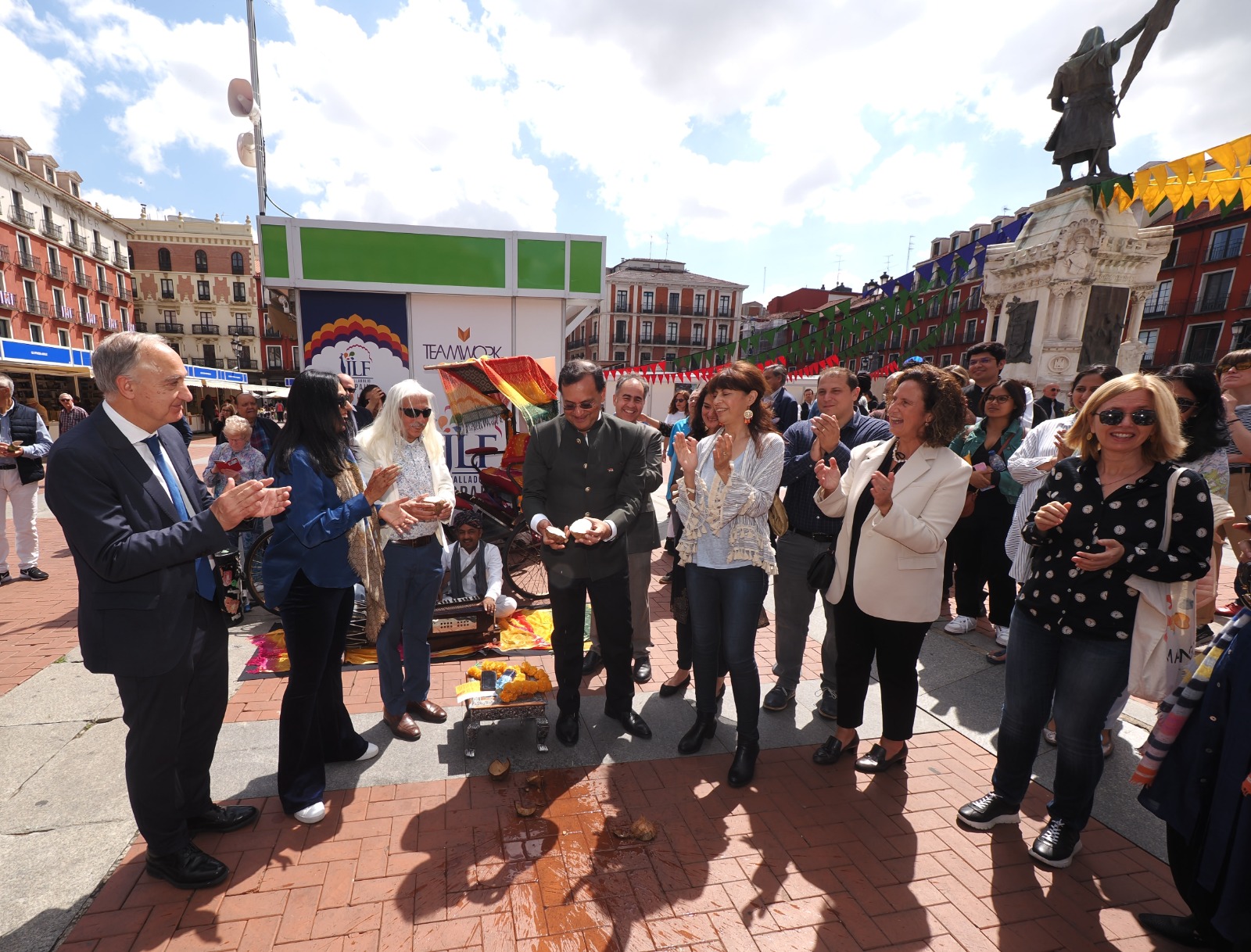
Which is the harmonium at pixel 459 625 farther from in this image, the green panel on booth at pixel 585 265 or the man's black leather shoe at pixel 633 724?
the green panel on booth at pixel 585 265

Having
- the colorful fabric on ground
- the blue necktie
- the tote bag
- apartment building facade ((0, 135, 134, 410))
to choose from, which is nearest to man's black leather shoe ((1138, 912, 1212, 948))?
the colorful fabric on ground

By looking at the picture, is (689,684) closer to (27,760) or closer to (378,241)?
(27,760)

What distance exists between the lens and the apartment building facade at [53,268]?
1123 inches

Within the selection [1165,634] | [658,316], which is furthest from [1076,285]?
[658,316]

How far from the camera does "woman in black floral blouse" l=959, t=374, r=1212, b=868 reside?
2244mm

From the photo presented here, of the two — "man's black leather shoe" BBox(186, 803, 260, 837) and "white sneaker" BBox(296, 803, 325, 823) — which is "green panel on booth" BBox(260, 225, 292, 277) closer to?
"man's black leather shoe" BBox(186, 803, 260, 837)

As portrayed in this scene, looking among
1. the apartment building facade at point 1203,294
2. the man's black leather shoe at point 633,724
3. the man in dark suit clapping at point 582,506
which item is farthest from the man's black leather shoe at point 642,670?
the apartment building facade at point 1203,294

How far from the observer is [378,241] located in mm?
6988

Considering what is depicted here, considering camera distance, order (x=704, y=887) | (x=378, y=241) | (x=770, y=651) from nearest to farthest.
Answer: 1. (x=704, y=887)
2. (x=770, y=651)
3. (x=378, y=241)

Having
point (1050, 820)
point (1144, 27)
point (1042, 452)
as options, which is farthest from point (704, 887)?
point (1144, 27)

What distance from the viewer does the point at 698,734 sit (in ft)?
11.0

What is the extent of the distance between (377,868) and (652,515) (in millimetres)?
2558

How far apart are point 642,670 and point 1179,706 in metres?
2.97

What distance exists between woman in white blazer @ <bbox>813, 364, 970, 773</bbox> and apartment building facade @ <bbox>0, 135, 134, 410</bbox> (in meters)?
31.5
